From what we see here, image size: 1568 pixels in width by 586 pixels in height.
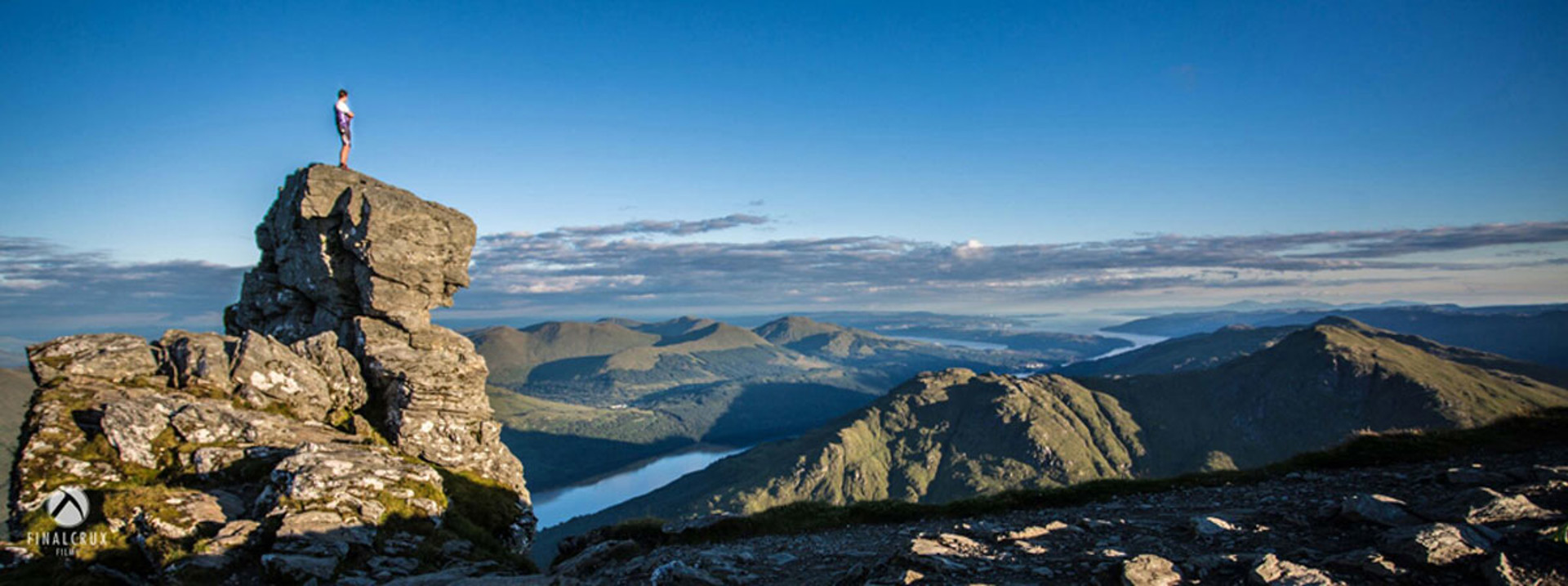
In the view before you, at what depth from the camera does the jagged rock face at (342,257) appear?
4044cm

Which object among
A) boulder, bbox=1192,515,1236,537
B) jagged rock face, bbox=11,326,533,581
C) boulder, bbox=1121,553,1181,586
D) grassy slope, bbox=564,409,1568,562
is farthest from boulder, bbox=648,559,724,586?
boulder, bbox=1192,515,1236,537

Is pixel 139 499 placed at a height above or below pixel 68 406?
below

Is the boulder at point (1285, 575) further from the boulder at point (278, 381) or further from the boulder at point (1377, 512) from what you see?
the boulder at point (278, 381)

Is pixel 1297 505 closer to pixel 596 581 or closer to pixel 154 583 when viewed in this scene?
pixel 596 581

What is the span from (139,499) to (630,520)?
55.3 ft

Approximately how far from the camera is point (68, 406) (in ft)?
82.5

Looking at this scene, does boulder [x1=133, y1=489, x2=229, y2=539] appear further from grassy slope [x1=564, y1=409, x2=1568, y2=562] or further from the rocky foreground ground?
grassy slope [x1=564, y1=409, x2=1568, y2=562]

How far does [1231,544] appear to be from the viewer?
47.7 ft

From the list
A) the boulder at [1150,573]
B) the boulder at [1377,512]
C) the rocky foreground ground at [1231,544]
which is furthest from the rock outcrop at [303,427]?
the boulder at [1377,512]

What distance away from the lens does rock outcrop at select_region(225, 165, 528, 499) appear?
35375 mm

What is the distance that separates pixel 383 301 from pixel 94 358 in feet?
44.5

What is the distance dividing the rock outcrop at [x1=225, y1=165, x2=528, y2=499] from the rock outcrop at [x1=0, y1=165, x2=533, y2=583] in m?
0.11

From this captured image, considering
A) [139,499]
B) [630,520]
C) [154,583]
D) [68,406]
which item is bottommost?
[630,520]

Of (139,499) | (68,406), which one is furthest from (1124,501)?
(68,406)
